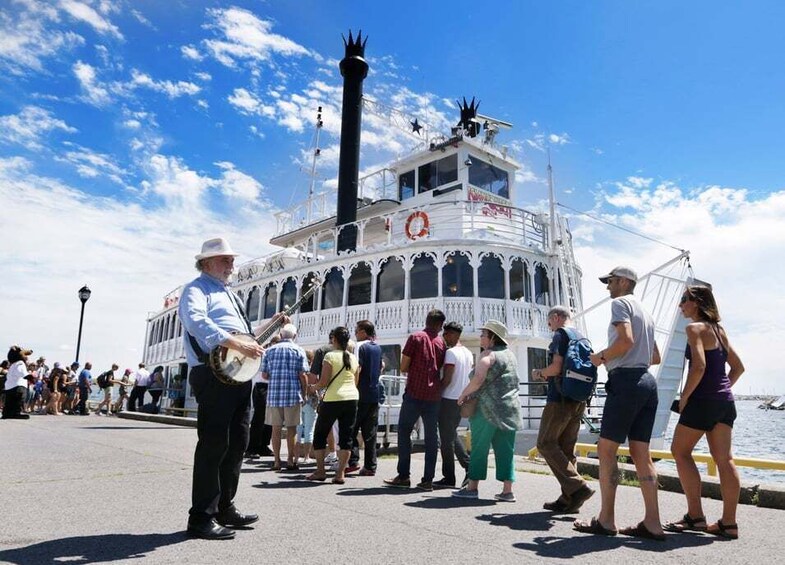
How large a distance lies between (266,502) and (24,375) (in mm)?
12390

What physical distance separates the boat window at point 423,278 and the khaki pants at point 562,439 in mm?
11508

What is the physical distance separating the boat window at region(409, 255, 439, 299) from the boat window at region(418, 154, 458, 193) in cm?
516

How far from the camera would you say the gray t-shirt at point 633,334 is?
13.0 ft

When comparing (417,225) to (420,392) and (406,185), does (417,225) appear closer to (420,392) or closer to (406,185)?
(406,185)

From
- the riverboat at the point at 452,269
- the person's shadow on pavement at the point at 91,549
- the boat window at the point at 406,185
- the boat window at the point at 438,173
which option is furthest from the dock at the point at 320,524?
the boat window at the point at 406,185

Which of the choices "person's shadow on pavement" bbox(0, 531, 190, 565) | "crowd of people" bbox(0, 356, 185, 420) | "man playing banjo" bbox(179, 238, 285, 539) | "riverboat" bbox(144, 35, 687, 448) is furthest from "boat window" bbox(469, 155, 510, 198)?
"person's shadow on pavement" bbox(0, 531, 190, 565)

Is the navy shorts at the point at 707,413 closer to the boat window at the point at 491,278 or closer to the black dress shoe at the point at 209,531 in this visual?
the black dress shoe at the point at 209,531

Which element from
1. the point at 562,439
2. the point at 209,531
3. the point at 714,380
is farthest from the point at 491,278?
the point at 209,531

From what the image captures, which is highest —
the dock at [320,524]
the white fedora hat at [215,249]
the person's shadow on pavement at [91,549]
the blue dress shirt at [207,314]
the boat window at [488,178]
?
the boat window at [488,178]

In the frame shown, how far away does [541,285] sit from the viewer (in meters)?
16.8

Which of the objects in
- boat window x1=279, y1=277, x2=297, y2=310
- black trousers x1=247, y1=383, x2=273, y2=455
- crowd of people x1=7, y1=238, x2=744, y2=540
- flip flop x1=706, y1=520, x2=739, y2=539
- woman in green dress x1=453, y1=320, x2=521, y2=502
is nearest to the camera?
crowd of people x1=7, y1=238, x2=744, y2=540

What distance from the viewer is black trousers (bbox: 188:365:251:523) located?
3.51 metres

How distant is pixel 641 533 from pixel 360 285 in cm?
1569

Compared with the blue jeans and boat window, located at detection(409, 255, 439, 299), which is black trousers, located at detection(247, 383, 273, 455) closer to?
the blue jeans
